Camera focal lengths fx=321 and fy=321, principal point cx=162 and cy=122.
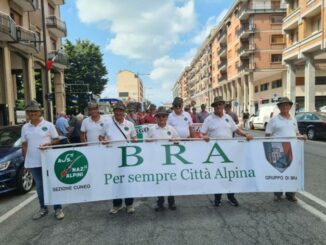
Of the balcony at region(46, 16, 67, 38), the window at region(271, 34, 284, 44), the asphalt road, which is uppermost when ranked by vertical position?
the window at region(271, 34, 284, 44)

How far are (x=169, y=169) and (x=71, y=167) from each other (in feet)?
5.13

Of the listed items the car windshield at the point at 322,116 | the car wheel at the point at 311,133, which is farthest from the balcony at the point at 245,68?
the car wheel at the point at 311,133

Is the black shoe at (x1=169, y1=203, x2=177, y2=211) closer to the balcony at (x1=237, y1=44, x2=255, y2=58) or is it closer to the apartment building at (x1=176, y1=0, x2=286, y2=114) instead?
the apartment building at (x1=176, y1=0, x2=286, y2=114)

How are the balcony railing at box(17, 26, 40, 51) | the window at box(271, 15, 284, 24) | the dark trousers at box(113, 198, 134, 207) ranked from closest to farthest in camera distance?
the dark trousers at box(113, 198, 134, 207), the balcony railing at box(17, 26, 40, 51), the window at box(271, 15, 284, 24)

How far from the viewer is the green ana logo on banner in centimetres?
508

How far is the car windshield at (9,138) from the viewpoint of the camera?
7.07m

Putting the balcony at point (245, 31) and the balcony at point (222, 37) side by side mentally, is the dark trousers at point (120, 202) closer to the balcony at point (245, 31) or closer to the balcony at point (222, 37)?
the balcony at point (245, 31)

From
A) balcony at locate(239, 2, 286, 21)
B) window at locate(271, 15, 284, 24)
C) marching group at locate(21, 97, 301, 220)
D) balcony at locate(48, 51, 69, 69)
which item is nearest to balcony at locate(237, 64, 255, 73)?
window at locate(271, 15, 284, 24)

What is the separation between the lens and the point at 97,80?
5006cm

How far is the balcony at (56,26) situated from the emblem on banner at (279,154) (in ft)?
84.2

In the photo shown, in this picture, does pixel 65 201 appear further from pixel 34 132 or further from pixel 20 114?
pixel 20 114

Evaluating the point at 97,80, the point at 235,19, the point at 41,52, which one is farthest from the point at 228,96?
the point at 41,52

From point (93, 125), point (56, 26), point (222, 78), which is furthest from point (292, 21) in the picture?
point (222, 78)

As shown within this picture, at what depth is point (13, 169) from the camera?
6324 mm
